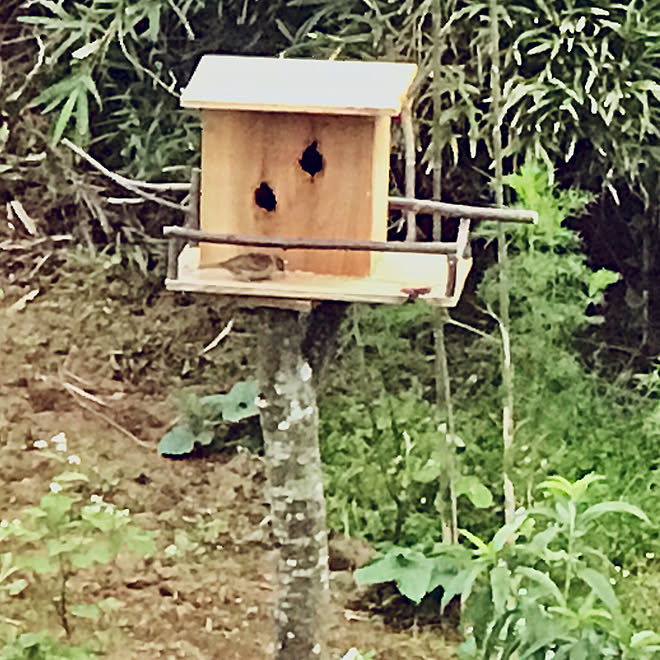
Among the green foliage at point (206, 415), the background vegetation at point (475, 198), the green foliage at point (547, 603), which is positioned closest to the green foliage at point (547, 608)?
the green foliage at point (547, 603)

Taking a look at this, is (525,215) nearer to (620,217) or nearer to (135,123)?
(620,217)

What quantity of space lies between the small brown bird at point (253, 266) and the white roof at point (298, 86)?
172 mm

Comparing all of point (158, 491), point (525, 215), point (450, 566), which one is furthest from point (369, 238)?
point (158, 491)

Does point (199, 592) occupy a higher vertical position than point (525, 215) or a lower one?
lower

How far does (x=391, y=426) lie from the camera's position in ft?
7.87

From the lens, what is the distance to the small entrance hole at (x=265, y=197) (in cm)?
149

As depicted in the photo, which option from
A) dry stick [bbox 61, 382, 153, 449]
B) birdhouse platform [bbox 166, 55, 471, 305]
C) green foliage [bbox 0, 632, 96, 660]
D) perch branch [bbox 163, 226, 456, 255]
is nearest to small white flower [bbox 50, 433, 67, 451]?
dry stick [bbox 61, 382, 153, 449]

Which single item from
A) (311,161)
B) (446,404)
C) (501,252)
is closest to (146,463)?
(446,404)

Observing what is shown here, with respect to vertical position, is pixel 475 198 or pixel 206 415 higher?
pixel 475 198

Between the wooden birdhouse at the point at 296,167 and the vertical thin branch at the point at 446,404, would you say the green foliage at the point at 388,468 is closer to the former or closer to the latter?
the vertical thin branch at the point at 446,404

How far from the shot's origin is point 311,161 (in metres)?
1.49

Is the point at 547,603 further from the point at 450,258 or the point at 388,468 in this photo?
the point at 388,468

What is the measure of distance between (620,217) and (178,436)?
112cm

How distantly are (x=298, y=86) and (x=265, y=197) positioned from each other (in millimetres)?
159
